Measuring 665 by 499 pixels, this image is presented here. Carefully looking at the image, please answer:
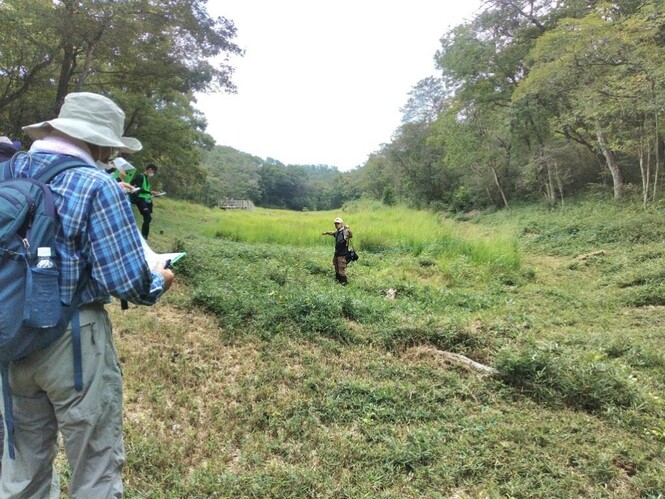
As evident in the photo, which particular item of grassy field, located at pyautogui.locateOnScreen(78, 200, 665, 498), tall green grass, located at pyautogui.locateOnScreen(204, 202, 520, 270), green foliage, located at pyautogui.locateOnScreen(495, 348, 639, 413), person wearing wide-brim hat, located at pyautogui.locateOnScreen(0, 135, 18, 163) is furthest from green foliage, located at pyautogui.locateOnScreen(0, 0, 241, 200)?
green foliage, located at pyautogui.locateOnScreen(495, 348, 639, 413)

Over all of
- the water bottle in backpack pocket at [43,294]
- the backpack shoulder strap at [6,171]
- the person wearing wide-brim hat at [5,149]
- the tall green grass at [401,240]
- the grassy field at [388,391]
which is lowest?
the grassy field at [388,391]

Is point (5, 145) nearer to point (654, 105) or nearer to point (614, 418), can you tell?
point (614, 418)

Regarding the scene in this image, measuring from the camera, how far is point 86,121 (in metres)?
1.45

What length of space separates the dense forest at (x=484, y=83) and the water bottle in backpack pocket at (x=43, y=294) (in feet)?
26.6

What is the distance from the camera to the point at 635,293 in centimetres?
586

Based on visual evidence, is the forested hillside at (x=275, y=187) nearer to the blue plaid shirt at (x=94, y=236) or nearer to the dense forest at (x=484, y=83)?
the dense forest at (x=484, y=83)

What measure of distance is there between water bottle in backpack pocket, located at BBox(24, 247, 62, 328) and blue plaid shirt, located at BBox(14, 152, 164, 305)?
4cm

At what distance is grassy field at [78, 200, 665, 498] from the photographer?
7.43ft

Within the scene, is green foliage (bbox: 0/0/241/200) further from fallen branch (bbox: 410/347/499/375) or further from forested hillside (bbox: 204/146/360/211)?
forested hillside (bbox: 204/146/360/211)

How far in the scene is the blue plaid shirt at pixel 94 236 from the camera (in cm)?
129

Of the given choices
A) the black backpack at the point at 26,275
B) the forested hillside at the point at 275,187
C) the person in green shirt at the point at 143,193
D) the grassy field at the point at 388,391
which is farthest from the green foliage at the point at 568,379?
the forested hillside at the point at 275,187

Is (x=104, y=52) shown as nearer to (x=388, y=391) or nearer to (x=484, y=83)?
(x=388, y=391)

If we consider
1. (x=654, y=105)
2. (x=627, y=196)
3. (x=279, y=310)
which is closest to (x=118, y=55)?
(x=279, y=310)

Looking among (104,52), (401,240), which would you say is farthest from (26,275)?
(401,240)
